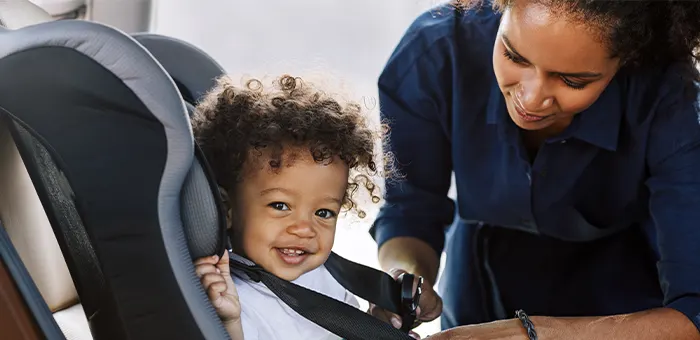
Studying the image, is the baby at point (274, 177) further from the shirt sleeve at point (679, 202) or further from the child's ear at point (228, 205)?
the shirt sleeve at point (679, 202)

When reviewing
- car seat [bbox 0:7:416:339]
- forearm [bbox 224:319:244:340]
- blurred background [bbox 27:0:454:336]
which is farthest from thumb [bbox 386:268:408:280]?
blurred background [bbox 27:0:454:336]

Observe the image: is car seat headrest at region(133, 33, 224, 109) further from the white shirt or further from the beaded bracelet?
the beaded bracelet

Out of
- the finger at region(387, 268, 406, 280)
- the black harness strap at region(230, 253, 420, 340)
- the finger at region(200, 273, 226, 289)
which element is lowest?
the finger at region(387, 268, 406, 280)

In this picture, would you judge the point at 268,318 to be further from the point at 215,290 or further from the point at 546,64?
the point at 546,64

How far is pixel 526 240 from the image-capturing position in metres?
1.59

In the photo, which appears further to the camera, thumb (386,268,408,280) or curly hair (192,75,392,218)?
thumb (386,268,408,280)

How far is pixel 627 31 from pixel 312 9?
2.11 m

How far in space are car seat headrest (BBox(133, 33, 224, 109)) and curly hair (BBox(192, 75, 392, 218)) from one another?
0.11 feet

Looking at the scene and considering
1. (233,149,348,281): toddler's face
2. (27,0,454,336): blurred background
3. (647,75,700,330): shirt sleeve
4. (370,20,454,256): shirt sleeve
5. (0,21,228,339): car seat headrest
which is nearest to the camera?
(0,21,228,339): car seat headrest

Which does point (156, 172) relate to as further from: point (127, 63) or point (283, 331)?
point (283, 331)

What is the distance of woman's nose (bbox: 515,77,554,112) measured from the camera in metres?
1.23

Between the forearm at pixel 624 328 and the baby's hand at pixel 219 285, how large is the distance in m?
0.47

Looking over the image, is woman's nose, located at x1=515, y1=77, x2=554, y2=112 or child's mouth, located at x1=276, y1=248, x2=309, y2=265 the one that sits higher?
woman's nose, located at x1=515, y1=77, x2=554, y2=112

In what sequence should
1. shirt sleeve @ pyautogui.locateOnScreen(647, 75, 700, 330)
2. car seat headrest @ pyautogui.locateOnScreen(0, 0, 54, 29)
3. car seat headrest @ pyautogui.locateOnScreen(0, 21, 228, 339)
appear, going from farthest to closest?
shirt sleeve @ pyautogui.locateOnScreen(647, 75, 700, 330) < car seat headrest @ pyautogui.locateOnScreen(0, 0, 54, 29) < car seat headrest @ pyautogui.locateOnScreen(0, 21, 228, 339)
